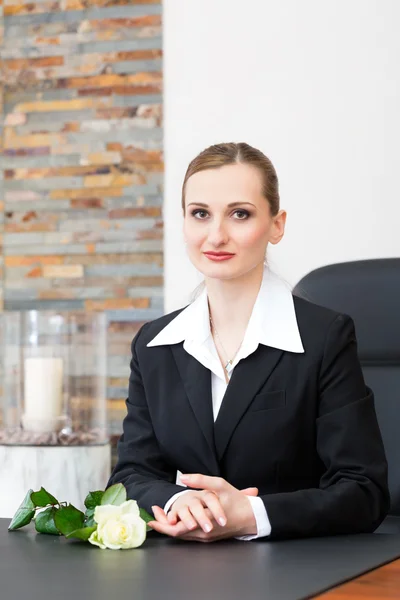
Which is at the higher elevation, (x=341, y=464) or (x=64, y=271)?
(x=64, y=271)

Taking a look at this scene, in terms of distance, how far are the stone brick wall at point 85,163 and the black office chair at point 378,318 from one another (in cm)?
106

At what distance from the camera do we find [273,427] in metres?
1.57

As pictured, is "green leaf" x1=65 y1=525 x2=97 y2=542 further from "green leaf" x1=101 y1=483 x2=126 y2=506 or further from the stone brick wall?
the stone brick wall

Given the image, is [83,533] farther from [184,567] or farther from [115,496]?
[184,567]

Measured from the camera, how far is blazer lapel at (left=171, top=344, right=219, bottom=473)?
158 cm

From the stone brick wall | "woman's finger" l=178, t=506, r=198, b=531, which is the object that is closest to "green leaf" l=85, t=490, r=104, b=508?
"woman's finger" l=178, t=506, r=198, b=531

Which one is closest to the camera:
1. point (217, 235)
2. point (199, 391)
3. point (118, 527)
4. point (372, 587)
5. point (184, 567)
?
point (372, 587)

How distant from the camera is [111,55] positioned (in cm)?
319

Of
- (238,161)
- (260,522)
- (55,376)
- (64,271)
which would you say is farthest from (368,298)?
(64,271)

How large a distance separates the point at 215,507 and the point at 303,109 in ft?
5.99

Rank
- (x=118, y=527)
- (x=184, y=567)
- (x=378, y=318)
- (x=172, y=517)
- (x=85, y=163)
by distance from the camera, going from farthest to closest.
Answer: (x=85, y=163) < (x=378, y=318) < (x=172, y=517) < (x=118, y=527) < (x=184, y=567)

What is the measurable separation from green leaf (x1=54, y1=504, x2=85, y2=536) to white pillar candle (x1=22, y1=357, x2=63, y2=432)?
61.0 inches

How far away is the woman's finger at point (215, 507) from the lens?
1.30m

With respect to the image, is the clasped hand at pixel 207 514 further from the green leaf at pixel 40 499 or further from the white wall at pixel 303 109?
the white wall at pixel 303 109
